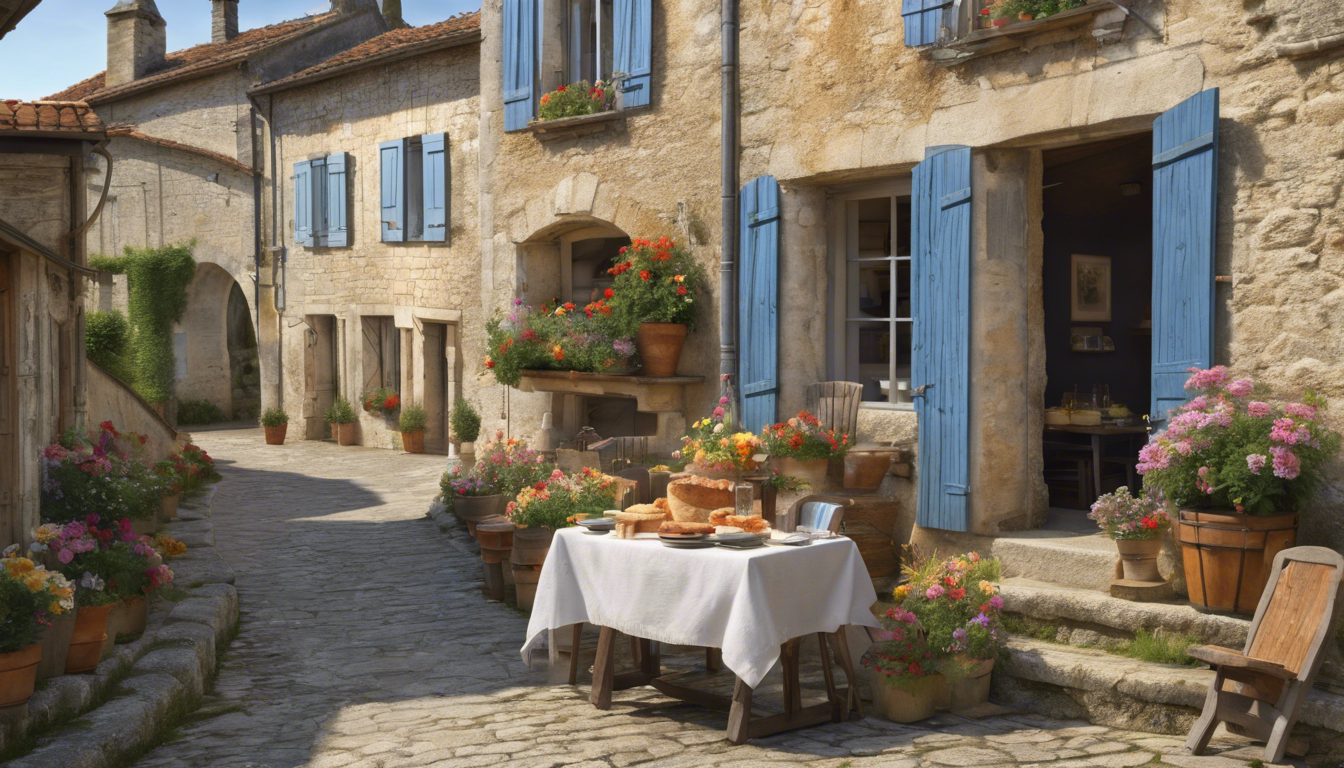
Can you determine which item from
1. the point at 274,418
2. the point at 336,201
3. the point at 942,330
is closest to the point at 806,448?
the point at 942,330

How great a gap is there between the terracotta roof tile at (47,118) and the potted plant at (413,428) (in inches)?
338

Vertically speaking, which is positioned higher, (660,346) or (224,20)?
(224,20)

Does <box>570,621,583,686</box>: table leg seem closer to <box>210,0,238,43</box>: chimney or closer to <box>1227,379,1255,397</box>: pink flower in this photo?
<box>1227,379,1255,397</box>: pink flower

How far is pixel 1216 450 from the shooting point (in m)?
5.01

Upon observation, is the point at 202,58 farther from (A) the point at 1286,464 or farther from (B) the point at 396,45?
(A) the point at 1286,464

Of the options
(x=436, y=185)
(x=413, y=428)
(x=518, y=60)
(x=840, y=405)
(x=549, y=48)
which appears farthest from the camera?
(x=413, y=428)

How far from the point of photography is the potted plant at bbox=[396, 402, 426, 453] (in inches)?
597

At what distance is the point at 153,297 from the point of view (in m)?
18.5

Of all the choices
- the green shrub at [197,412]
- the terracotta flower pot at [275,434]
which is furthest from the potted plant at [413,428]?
the green shrub at [197,412]

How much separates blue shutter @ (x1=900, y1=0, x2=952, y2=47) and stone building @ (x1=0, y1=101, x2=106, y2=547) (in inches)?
172

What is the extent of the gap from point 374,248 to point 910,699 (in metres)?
11.9

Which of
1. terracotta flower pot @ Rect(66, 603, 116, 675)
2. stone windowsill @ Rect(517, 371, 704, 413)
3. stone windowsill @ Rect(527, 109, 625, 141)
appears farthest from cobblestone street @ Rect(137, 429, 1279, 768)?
stone windowsill @ Rect(527, 109, 625, 141)

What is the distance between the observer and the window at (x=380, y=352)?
1603 cm

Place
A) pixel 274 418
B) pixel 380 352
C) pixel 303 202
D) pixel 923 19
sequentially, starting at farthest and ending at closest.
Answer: pixel 274 418 < pixel 303 202 < pixel 380 352 < pixel 923 19
